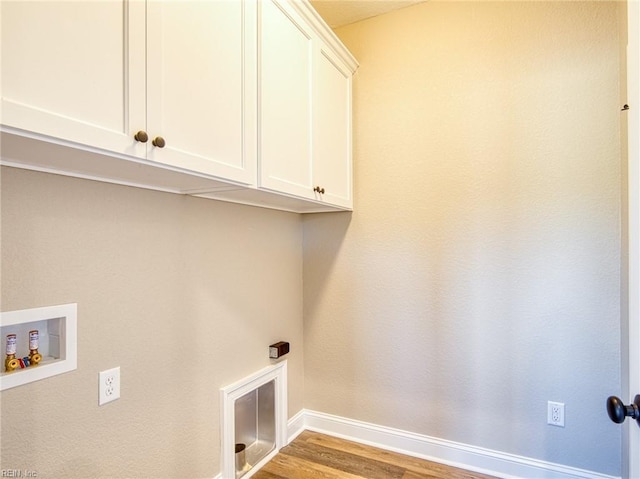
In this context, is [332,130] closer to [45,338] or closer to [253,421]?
[45,338]

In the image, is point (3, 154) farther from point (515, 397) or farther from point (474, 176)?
point (515, 397)

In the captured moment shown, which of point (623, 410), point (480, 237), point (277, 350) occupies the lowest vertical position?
point (277, 350)

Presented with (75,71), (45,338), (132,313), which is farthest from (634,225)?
(45,338)

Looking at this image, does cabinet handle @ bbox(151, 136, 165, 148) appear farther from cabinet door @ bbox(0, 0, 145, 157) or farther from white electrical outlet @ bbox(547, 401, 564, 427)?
white electrical outlet @ bbox(547, 401, 564, 427)

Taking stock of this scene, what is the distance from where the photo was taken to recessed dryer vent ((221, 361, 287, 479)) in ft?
5.68

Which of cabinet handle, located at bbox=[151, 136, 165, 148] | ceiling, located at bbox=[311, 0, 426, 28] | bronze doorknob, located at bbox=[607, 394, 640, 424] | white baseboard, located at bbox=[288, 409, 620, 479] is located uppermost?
ceiling, located at bbox=[311, 0, 426, 28]

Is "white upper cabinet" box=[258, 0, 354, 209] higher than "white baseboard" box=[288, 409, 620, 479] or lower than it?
higher

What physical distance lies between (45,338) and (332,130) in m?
1.68

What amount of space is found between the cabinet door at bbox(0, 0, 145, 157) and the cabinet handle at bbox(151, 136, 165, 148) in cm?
4

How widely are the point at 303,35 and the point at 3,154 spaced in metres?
1.41

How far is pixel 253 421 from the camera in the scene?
205 cm

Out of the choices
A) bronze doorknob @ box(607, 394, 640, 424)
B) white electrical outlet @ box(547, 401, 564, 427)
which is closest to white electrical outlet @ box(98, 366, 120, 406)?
bronze doorknob @ box(607, 394, 640, 424)

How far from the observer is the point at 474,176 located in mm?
1947

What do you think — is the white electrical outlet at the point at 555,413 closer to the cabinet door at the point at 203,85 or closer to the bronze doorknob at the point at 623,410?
the bronze doorknob at the point at 623,410
